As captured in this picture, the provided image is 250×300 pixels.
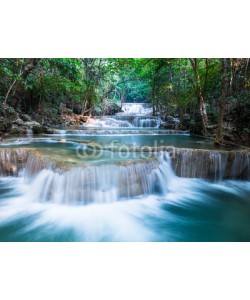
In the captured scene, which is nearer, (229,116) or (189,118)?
(229,116)

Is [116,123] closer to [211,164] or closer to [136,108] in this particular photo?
[211,164]

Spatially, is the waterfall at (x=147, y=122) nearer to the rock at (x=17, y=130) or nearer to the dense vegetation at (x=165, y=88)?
the dense vegetation at (x=165, y=88)

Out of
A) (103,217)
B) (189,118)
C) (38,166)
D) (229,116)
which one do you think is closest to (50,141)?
(38,166)

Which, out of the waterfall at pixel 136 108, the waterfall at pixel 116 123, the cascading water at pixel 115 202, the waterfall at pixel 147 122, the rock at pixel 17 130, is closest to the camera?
the cascading water at pixel 115 202

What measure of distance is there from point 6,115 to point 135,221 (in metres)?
8.41

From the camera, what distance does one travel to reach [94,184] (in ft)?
13.2

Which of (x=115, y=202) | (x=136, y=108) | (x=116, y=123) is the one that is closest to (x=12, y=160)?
(x=115, y=202)

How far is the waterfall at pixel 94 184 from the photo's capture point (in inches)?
156

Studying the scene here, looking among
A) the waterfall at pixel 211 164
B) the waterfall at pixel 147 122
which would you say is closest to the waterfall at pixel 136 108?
the waterfall at pixel 147 122

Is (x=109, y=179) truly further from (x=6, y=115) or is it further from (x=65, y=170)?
(x=6, y=115)

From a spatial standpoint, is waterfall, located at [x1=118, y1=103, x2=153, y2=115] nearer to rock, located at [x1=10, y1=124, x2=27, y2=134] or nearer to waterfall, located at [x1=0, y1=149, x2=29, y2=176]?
rock, located at [x1=10, y1=124, x2=27, y2=134]

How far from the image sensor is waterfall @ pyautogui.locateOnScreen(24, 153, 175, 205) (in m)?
3.97

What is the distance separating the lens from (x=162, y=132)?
11.1 m

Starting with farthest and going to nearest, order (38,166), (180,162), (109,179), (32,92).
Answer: (32,92), (180,162), (38,166), (109,179)
